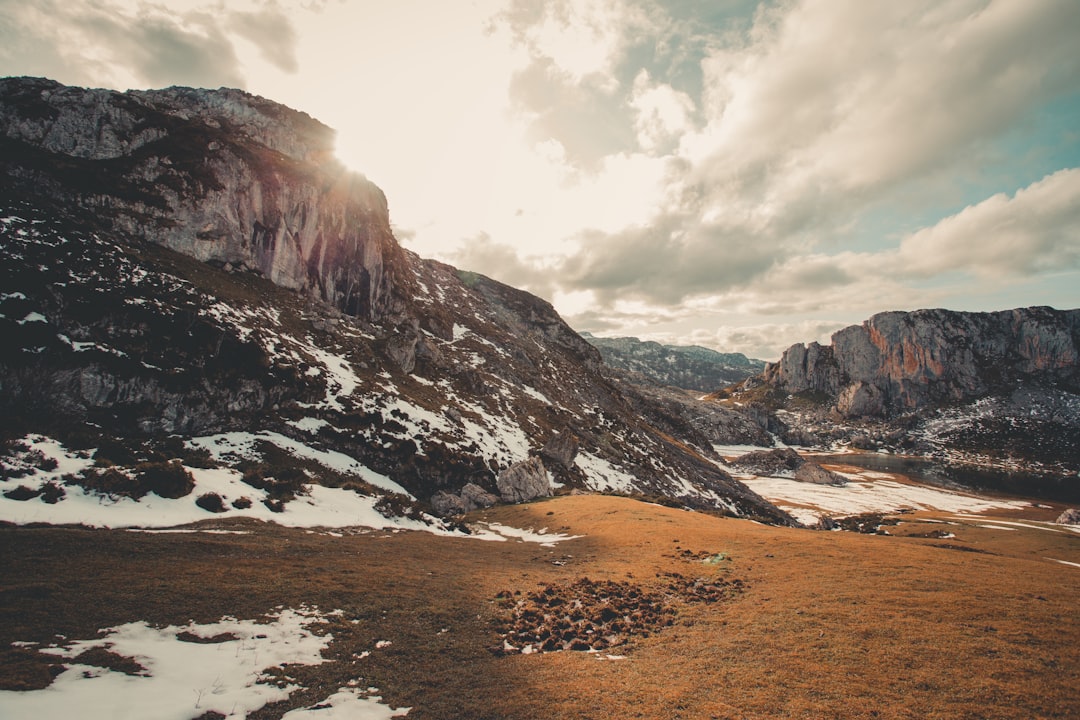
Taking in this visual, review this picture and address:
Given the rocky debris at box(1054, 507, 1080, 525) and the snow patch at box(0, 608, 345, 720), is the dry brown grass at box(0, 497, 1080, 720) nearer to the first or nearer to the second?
the snow patch at box(0, 608, 345, 720)

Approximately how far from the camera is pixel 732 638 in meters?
15.8

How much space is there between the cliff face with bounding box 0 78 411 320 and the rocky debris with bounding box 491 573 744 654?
244 feet

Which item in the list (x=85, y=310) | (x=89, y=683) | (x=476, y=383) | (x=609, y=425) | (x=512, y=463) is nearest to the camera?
(x=89, y=683)

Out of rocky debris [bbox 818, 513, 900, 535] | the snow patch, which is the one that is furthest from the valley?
rocky debris [bbox 818, 513, 900, 535]

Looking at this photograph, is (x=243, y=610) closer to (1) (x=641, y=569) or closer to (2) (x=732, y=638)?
(2) (x=732, y=638)

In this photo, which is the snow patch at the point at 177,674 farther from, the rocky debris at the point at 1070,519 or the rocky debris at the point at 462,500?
the rocky debris at the point at 1070,519

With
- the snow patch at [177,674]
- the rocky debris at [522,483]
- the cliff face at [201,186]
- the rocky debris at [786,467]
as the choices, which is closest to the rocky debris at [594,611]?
the snow patch at [177,674]

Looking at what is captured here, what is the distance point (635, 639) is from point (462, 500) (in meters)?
36.7

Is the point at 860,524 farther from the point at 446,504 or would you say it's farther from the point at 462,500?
the point at 446,504

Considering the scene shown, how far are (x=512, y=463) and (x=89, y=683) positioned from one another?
2127 inches

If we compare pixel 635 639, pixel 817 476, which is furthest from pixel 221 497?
pixel 817 476

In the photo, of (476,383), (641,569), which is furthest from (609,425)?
(641,569)

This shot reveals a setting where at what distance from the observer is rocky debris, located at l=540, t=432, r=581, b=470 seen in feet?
236

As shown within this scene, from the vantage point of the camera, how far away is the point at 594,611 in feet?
61.5
